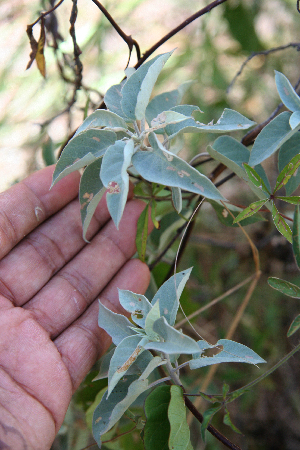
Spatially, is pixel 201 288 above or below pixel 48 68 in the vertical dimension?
below

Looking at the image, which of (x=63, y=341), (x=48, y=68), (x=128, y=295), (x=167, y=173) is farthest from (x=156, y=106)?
(x=48, y=68)

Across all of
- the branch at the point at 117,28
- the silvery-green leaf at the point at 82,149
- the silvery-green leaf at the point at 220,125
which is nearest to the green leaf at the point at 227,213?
the silvery-green leaf at the point at 220,125

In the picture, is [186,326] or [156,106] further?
[186,326]

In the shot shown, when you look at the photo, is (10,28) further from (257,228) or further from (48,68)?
(257,228)

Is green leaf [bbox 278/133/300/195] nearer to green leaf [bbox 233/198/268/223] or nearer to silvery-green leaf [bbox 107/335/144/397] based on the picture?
green leaf [bbox 233/198/268/223]

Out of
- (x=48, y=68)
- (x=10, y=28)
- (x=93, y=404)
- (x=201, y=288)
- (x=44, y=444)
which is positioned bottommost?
(x=201, y=288)

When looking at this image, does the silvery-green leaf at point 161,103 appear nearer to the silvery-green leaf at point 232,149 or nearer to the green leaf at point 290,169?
the silvery-green leaf at point 232,149

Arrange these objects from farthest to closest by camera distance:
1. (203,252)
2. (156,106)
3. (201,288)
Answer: (203,252) < (201,288) < (156,106)
